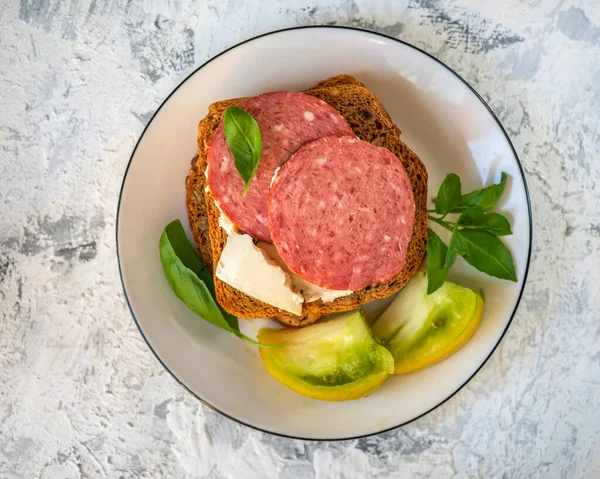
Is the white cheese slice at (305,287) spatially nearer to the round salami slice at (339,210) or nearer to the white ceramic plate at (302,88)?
the round salami slice at (339,210)

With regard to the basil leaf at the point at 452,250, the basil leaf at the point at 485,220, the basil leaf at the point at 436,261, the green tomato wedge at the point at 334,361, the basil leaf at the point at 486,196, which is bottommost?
the green tomato wedge at the point at 334,361

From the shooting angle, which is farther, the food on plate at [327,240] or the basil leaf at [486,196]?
the basil leaf at [486,196]

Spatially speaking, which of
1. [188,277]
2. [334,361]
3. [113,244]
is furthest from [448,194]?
[113,244]

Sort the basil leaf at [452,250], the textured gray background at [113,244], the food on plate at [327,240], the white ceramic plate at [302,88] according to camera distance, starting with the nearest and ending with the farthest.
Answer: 1. the food on plate at [327,240]
2. the basil leaf at [452,250]
3. the white ceramic plate at [302,88]
4. the textured gray background at [113,244]

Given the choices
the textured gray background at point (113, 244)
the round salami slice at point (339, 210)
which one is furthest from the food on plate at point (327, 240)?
the textured gray background at point (113, 244)

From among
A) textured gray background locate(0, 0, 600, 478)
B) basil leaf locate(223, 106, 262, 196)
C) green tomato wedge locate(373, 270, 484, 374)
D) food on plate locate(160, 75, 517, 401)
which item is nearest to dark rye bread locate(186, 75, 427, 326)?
food on plate locate(160, 75, 517, 401)

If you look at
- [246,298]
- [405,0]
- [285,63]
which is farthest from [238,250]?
[405,0]

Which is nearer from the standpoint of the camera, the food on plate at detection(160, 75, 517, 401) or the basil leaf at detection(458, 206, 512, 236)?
the food on plate at detection(160, 75, 517, 401)

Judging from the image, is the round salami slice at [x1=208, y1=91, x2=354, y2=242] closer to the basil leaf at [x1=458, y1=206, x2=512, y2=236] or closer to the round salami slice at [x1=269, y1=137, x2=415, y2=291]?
the round salami slice at [x1=269, y1=137, x2=415, y2=291]
